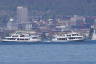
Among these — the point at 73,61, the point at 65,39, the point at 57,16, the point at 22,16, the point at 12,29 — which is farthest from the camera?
the point at 57,16

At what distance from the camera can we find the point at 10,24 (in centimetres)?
10669

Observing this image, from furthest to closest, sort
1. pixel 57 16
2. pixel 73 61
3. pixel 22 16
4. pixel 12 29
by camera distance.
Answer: pixel 57 16 → pixel 22 16 → pixel 12 29 → pixel 73 61

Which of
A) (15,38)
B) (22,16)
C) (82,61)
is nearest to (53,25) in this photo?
(22,16)

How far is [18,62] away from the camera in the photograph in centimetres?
4269

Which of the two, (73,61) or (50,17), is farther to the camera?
(50,17)

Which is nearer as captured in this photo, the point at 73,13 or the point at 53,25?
the point at 53,25

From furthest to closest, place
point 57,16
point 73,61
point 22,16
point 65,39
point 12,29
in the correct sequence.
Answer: point 57,16 < point 22,16 < point 12,29 < point 65,39 < point 73,61

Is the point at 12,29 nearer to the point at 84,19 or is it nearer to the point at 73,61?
the point at 84,19

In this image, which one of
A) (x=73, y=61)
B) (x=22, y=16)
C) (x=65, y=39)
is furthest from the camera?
(x=22, y=16)

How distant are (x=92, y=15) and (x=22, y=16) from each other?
10.9m

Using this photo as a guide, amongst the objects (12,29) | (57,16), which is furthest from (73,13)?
(12,29)

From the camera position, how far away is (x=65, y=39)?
7838 centimetres

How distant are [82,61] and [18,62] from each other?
3.69 m

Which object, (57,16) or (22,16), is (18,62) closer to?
(22,16)
